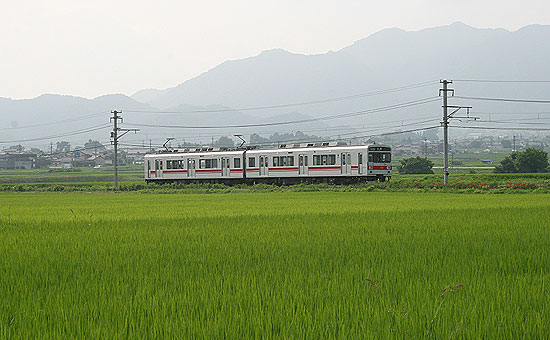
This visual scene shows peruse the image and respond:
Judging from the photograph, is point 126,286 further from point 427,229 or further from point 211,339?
point 427,229

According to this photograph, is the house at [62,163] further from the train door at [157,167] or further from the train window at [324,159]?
the train window at [324,159]

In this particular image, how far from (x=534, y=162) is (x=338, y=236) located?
185 ft

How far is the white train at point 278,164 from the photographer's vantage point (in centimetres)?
4362

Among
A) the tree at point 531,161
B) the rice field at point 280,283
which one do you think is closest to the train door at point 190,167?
the tree at point 531,161

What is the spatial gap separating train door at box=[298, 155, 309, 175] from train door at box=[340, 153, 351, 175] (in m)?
2.89

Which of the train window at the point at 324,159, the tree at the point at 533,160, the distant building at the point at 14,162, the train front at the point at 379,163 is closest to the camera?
the train front at the point at 379,163

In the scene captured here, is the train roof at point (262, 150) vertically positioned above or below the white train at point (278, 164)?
above

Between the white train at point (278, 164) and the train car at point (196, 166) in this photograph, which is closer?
the white train at point (278, 164)

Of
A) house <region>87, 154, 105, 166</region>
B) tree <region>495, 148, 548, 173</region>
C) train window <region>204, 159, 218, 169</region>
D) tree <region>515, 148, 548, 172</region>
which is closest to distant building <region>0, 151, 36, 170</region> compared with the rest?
house <region>87, 154, 105, 166</region>

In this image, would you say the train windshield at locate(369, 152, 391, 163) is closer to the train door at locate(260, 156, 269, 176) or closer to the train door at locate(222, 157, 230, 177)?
the train door at locate(260, 156, 269, 176)

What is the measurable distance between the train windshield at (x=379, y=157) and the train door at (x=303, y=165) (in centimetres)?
483

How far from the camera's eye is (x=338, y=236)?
10.7 metres

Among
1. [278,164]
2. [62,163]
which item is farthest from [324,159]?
[62,163]

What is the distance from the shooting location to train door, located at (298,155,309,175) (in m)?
45.6
